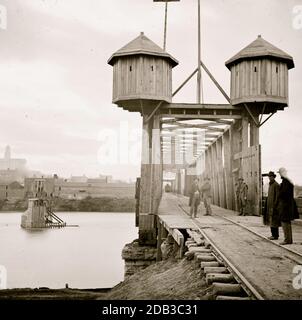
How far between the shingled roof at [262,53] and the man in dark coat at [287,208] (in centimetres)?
857

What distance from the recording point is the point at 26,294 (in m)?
17.6

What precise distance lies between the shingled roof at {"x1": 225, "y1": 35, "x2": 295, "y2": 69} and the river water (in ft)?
59.5

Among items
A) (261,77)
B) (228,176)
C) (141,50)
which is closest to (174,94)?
(141,50)

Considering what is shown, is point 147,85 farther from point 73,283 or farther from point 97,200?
point 97,200

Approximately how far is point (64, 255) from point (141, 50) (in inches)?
1143

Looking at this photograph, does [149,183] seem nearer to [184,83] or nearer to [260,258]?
[184,83]

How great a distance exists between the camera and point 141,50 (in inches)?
635

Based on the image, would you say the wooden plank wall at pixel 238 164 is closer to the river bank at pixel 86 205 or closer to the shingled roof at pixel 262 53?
the shingled roof at pixel 262 53

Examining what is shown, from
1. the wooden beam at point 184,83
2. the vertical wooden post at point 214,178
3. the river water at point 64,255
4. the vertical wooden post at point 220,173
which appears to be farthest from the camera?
the river water at point 64,255

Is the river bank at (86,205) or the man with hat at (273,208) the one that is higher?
the man with hat at (273,208)

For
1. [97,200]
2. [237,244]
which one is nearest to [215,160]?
Result: [237,244]

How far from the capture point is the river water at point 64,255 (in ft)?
98.4

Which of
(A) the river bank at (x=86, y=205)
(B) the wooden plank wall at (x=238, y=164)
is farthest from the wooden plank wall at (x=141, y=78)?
(A) the river bank at (x=86, y=205)

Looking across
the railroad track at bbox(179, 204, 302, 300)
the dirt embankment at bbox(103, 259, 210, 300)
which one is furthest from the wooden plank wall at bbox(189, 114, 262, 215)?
the dirt embankment at bbox(103, 259, 210, 300)
